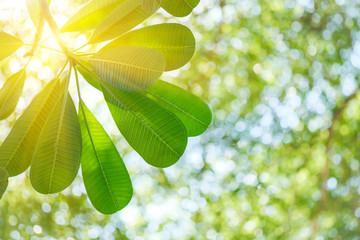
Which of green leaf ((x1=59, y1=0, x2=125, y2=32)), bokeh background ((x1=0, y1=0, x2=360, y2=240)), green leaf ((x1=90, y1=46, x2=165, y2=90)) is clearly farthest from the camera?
bokeh background ((x1=0, y1=0, x2=360, y2=240))

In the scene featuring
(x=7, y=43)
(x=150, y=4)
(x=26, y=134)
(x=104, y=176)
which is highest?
(x=150, y=4)

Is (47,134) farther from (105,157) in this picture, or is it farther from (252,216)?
(252,216)

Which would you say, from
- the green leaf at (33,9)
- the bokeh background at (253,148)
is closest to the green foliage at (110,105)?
the green leaf at (33,9)

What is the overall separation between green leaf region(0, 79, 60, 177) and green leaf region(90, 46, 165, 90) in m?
0.16

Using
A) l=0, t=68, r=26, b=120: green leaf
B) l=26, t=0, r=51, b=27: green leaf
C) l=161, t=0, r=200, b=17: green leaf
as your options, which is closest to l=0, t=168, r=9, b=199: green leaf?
l=0, t=68, r=26, b=120: green leaf

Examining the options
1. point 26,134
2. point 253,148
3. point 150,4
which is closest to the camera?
point 150,4

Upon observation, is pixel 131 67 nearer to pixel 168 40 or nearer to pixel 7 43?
pixel 168 40

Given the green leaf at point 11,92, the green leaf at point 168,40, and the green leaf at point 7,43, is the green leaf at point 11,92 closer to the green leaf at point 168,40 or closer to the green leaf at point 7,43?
the green leaf at point 7,43

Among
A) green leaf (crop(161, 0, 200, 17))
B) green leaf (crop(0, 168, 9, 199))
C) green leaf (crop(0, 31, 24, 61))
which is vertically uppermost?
green leaf (crop(161, 0, 200, 17))

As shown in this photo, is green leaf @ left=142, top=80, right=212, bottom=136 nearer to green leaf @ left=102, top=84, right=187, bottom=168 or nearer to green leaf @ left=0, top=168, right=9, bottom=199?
green leaf @ left=102, top=84, right=187, bottom=168

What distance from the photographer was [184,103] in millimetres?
926

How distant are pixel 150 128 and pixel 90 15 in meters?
0.26

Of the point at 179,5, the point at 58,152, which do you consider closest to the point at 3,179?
the point at 58,152

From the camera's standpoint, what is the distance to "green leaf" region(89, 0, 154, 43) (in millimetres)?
778
